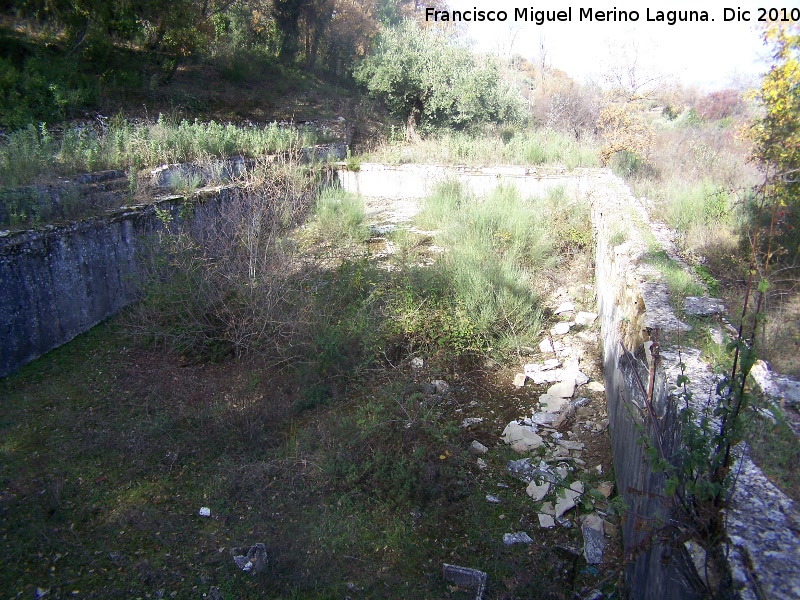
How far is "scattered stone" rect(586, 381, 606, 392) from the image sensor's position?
471 cm

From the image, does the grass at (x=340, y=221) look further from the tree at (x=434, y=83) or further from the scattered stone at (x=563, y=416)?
the tree at (x=434, y=83)

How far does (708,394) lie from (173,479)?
3316mm

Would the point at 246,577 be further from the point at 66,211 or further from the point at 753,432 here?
the point at 66,211

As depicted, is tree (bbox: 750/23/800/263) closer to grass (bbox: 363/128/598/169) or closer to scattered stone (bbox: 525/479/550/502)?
scattered stone (bbox: 525/479/550/502)

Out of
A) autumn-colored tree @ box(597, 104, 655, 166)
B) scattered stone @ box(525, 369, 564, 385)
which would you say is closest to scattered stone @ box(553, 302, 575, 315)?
scattered stone @ box(525, 369, 564, 385)

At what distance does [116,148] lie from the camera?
27.3 feet

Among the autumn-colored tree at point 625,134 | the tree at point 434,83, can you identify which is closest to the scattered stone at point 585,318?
the autumn-colored tree at point 625,134

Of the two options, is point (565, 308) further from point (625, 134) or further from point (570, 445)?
point (625, 134)

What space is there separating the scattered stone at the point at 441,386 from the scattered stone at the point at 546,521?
154 centimetres

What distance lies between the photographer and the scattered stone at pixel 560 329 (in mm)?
5707

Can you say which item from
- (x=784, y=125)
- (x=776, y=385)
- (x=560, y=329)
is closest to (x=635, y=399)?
(x=776, y=385)

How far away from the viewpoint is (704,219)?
6145mm

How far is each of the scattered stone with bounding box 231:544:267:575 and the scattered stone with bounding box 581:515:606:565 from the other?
1777 mm

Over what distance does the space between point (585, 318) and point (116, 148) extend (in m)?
7.14
